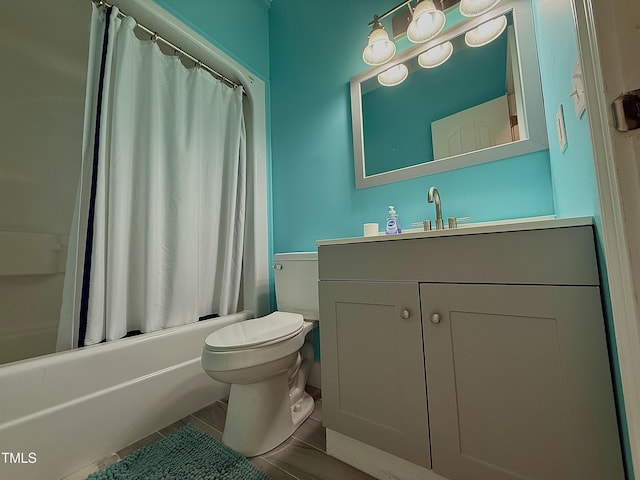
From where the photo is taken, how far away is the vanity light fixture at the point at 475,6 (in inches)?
41.8

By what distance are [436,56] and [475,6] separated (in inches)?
8.2

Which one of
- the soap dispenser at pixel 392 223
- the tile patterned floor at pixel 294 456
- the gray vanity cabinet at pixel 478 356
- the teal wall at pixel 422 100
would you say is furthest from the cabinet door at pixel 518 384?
the teal wall at pixel 422 100

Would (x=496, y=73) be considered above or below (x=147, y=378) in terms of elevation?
above

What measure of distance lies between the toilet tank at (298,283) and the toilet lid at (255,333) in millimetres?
136

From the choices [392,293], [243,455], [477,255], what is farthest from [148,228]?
[477,255]

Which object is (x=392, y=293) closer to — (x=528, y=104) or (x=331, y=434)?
(x=331, y=434)

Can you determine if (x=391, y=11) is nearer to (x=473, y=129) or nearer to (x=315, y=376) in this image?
(x=473, y=129)

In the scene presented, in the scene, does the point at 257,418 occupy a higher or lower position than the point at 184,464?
higher

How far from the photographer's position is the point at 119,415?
103cm

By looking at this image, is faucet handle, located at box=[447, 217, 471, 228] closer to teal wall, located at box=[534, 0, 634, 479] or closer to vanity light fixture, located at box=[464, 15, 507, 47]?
teal wall, located at box=[534, 0, 634, 479]

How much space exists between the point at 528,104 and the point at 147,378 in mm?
1937

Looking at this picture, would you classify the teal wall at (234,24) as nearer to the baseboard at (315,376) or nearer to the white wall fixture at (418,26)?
the white wall fixture at (418,26)

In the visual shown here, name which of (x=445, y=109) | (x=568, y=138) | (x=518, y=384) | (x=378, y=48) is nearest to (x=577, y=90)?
(x=568, y=138)

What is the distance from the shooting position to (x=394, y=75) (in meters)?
1.36
